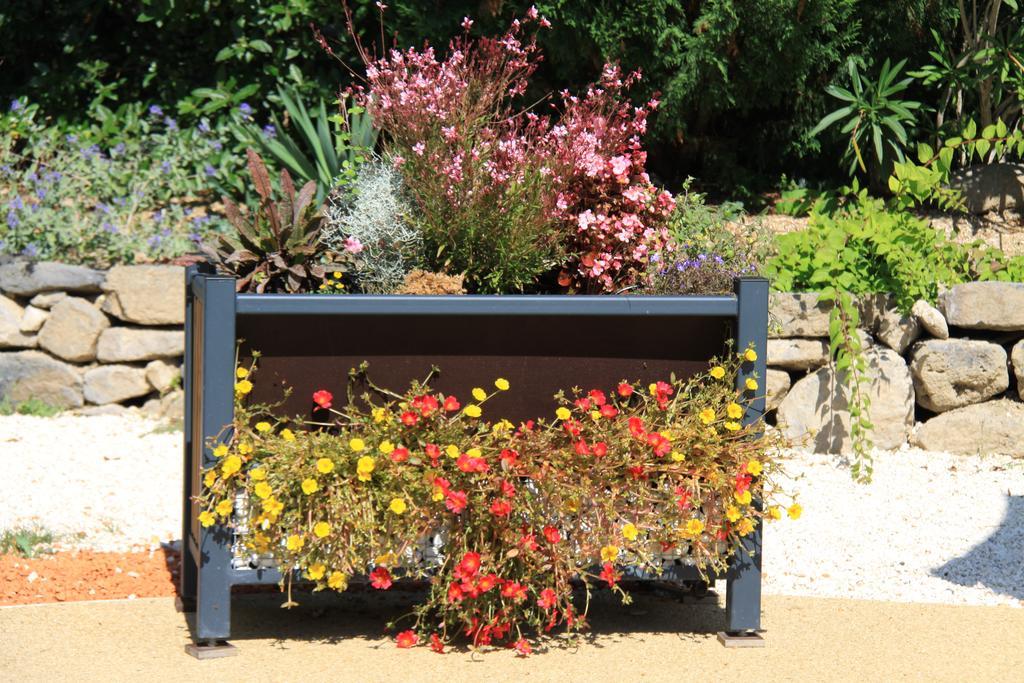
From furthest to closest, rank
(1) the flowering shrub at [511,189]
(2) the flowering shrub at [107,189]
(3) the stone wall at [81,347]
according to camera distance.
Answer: (2) the flowering shrub at [107,189]
(3) the stone wall at [81,347]
(1) the flowering shrub at [511,189]

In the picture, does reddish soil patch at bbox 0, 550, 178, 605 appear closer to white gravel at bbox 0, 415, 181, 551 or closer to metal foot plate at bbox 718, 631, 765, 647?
white gravel at bbox 0, 415, 181, 551

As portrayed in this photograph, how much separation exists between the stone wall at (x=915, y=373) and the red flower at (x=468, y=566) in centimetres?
261

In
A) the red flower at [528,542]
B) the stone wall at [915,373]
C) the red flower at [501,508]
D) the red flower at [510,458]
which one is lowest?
the red flower at [528,542]

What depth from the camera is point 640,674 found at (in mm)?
3045

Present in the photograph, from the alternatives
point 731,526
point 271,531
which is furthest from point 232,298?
point 731,526

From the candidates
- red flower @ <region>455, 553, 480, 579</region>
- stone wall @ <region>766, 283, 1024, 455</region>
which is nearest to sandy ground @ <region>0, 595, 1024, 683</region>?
red flower @ <region>455, 553, 480, 579</region>

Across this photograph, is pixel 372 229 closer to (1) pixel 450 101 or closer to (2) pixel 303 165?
(1) pixel 450 101

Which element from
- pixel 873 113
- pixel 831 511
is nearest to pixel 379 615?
pixel 831 511

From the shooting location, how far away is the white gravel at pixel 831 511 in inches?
160

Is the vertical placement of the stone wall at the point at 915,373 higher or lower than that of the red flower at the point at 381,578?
higher

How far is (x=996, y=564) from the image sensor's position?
420 cm

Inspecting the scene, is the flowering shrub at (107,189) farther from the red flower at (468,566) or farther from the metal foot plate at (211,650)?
the red flower at (468,566)

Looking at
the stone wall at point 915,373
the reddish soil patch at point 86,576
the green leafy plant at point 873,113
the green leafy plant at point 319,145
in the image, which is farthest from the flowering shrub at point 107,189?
the green leafy plant at point 873,113

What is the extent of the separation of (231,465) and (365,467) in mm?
333
